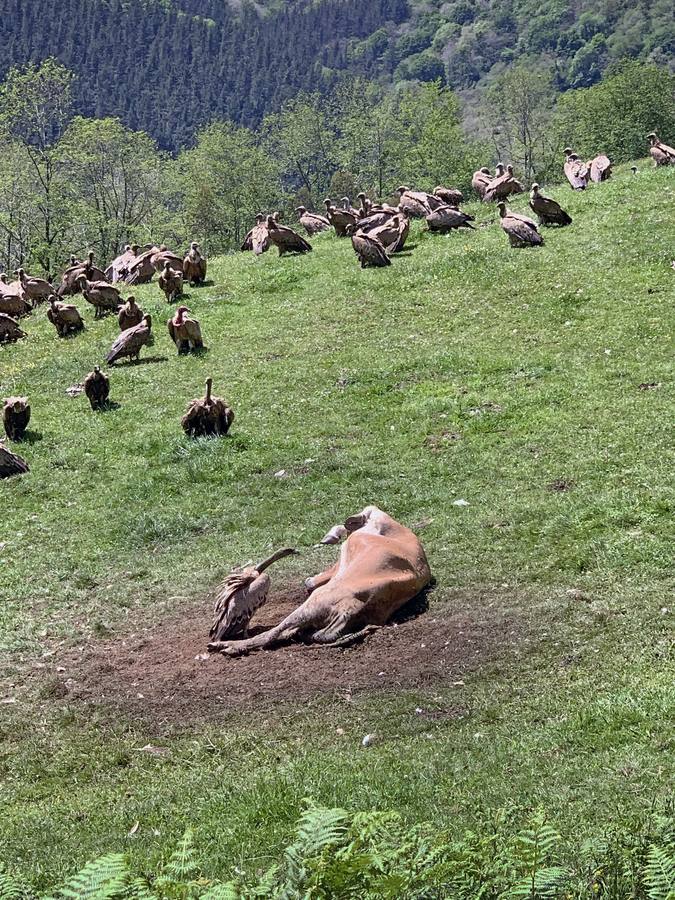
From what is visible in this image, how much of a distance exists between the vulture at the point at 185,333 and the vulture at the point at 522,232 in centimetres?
911

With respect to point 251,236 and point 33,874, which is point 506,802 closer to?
point 33,874

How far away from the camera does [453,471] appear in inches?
672

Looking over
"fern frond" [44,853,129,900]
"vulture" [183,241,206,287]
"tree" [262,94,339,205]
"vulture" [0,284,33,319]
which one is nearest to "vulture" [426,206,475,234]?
"vulture" [183,241,206,287]

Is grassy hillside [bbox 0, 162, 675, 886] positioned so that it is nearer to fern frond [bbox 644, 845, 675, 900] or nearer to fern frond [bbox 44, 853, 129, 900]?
fern frond [bbox 644, 845, 675, 900]

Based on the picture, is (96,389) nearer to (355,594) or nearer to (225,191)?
(355,594)

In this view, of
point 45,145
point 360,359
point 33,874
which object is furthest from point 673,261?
point 45,145

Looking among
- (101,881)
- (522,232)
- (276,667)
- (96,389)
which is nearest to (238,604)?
(276,667)

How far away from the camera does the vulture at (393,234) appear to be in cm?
3178

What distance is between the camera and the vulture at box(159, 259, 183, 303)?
31.0 m

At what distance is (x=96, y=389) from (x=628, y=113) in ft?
211

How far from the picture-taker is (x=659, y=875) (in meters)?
4.73

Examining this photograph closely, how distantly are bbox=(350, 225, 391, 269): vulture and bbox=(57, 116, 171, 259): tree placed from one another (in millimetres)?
39299

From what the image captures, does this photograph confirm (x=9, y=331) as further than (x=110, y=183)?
No

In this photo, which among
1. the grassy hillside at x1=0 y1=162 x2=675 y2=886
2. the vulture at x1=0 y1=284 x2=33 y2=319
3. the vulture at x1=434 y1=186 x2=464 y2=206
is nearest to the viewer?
the grassy hillside at x1=0 y1=162 x2=675 y2=886
